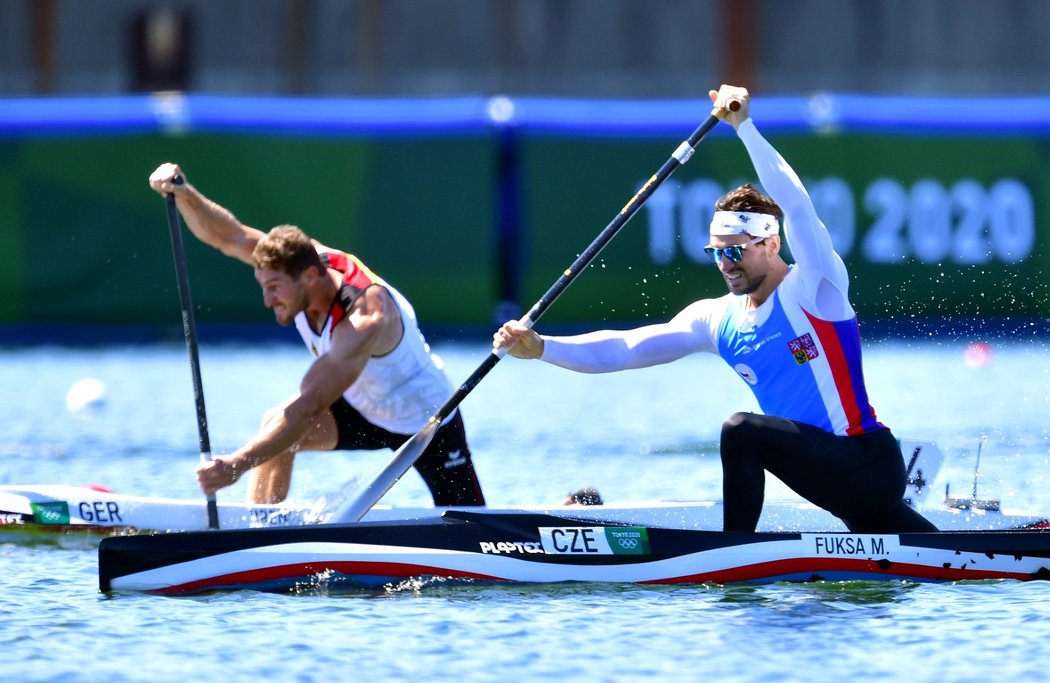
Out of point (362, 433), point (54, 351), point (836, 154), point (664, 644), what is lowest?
point (664, 644)

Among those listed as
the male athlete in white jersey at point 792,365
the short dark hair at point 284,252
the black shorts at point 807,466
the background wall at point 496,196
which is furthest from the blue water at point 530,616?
the background wall at point 496,196

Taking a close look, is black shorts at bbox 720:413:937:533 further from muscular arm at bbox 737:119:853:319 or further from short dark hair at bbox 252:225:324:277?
short dark hair at bbox 252:225:324:277

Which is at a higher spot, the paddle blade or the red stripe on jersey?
the red stripe on jersey

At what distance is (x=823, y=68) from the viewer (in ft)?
69.3

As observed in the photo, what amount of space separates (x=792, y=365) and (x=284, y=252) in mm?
1948

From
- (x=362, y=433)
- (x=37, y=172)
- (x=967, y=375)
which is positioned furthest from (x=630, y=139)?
(x=362, y=433)

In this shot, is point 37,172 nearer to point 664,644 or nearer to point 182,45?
point 182,45

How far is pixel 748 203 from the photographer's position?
268 inches

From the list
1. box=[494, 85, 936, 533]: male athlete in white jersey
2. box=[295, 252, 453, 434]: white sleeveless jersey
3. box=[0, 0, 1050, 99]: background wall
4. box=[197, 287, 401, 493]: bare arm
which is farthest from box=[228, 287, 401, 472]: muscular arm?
box=[0, 0, 1050, 99]: background wall

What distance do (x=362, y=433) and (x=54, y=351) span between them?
7.83 m

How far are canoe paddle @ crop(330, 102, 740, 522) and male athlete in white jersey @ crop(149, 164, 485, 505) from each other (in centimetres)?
21

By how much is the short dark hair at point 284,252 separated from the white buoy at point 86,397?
18.7 ft

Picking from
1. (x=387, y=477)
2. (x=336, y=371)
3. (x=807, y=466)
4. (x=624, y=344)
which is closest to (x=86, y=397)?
(x=387, y=477)

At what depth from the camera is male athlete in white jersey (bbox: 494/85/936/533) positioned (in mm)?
6703
